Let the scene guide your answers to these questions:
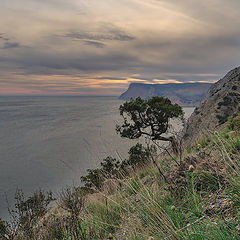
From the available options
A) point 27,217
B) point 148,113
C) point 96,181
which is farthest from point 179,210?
point 148,113

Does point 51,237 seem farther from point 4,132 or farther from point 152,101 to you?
point 4,132

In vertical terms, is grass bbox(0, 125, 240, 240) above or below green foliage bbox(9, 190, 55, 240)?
above

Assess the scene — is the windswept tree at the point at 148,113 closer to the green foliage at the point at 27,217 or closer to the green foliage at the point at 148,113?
the green foliage at the point at 148,113

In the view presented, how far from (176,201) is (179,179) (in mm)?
416

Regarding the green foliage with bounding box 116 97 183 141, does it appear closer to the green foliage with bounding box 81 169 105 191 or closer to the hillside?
the green foliage with bounding box 81 169 105 191

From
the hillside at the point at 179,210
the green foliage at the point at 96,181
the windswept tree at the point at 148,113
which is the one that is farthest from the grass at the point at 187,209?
the windswept tree at the point at 148,113

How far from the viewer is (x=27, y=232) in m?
4.04

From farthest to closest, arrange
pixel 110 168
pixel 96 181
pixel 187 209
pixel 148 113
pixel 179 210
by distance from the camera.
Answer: pixel 148 113 < pixel 110 168 < pixel 96 181 < pixel 179 210 < pixel 187 209

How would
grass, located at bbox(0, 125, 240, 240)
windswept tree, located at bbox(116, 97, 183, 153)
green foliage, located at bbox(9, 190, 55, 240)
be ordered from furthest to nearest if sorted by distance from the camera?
windswept tree, located at bbox(116, 97, 183, 153), green foliage, located at bbox(9, 190, 55, 240), grass, located at bbox(0, 125, 240, 240)

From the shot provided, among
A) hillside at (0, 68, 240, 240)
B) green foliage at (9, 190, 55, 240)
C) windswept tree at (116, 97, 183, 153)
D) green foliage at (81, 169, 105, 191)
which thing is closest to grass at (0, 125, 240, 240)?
hillside at (0, 68, 240, 240)

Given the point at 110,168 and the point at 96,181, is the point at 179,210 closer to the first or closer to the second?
the point at 96,181

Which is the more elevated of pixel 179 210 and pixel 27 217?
pixel 179 210

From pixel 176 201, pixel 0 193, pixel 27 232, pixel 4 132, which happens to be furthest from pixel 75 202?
pixel 4 132

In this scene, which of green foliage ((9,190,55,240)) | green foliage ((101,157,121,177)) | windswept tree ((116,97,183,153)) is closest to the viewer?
green foliage ((9,190,55,240))
